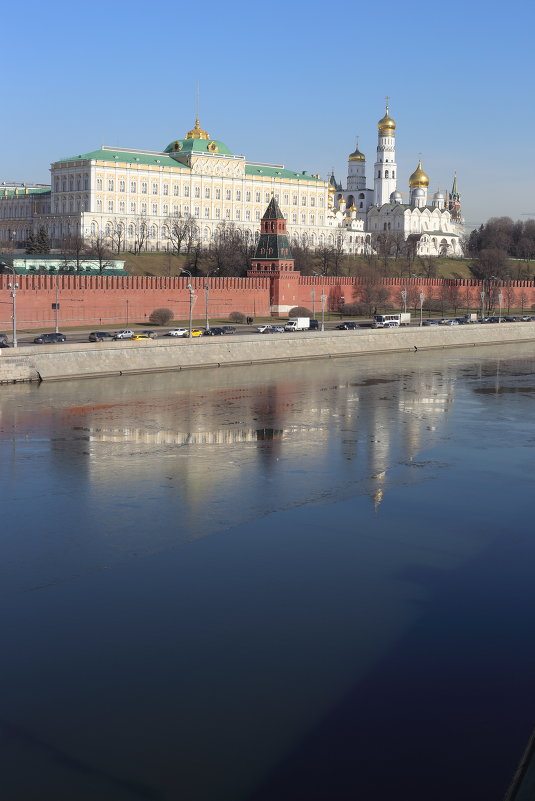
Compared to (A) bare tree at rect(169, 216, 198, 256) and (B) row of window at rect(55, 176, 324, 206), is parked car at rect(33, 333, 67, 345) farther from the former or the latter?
(B) row of window at rect(55, 176, 324, 206)

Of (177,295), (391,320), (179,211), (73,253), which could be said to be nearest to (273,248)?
(177,295)

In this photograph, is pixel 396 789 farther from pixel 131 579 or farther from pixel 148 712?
pixel 131 579

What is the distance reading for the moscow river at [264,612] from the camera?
7449mm

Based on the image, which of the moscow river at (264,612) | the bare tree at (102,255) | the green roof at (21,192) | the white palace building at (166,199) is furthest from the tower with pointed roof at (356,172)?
the moscow river at (264,612)

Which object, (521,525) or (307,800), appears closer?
(307,800)

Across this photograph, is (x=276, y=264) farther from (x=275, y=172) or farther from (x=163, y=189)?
(x=275, y=172)

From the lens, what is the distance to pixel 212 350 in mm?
29953

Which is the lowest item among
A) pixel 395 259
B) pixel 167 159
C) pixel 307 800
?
pixel 307 800

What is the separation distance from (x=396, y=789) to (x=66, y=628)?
12.4 feet

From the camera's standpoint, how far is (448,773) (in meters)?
7.31

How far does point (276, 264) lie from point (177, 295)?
5.64 metres

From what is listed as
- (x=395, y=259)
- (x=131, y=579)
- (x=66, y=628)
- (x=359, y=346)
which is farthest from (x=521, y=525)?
(x=395, y=259)

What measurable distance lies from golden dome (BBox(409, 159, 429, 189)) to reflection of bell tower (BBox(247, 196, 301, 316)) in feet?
180

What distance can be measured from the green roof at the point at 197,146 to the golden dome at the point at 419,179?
2710 centimetres
